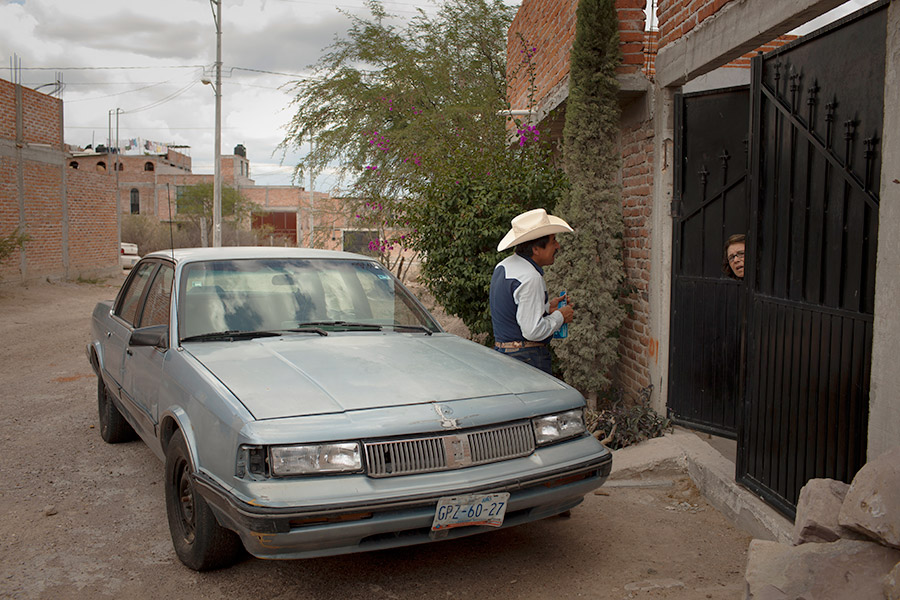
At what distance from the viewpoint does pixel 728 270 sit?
5.11 meters

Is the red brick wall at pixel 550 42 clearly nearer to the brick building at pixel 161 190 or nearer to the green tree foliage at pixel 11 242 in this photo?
the green tree foliage at pixel 11 242

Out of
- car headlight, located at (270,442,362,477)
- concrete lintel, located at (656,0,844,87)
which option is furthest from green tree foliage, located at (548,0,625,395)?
car headlight, located at (270,442,362,477)

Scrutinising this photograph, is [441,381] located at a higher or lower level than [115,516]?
higher

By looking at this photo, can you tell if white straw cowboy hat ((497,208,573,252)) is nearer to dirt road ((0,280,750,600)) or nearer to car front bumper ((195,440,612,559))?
dirt road ((0,280,750,600))

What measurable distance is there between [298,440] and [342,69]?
1554 centimetres

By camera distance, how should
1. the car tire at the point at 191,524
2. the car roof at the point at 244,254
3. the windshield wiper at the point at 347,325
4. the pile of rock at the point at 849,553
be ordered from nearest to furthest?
the pile of rock at the point at 849,553
the car tire at the point at 191,524
the windshield wiper at the point at 347,325
the car roof at the point at 244,254

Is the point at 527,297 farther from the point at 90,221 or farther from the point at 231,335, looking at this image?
the point at 90,221

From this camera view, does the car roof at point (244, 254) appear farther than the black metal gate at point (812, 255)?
Yes

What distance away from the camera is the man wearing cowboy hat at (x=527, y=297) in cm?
465

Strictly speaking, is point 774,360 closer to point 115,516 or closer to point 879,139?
point 879,139

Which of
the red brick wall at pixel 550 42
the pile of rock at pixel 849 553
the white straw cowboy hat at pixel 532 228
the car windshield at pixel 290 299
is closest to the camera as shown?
the pile of rock at pixel 849 553

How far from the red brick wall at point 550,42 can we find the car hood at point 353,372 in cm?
347

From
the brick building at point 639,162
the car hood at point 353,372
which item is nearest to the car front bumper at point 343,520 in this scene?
the car hood at point 353,372

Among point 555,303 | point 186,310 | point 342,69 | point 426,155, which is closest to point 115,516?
point 186,310
